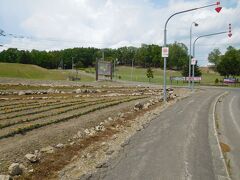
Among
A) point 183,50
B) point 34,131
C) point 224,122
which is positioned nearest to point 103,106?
point 224,122

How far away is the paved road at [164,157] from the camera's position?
8.21 m

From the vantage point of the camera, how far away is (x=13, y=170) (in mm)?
7949

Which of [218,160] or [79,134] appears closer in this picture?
[218,160]

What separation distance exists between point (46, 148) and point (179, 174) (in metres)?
4.35

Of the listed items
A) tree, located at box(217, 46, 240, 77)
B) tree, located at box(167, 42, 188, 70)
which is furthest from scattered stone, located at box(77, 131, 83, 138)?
tree, located at box(167, 42, 188, 70)

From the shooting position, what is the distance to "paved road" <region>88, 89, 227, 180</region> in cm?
821

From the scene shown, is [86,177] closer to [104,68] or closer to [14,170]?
[14,170]

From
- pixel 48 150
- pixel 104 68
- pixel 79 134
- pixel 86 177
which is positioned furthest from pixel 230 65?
pixel 86 177

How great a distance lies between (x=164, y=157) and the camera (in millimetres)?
9797

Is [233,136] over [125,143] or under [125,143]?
under

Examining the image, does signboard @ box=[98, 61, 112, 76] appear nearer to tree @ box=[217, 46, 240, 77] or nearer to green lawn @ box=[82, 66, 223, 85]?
green lawn @ box=[82, 66, 223, 85]

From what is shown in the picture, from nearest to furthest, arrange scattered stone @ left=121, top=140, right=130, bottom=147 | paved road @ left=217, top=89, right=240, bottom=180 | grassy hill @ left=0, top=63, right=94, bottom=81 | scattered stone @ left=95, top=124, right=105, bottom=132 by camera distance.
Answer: paved road @ left=217, top=89, right=240, bottom=180
scattered stone @ left=121, top=140, right=130, bottom=147
scattered stone @ left=95, top=124, right=105, bottom=132
grassy hill @ left=0, top=63, right=94, bottom=81

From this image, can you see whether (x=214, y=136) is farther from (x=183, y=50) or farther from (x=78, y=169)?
(x=183, y=50)

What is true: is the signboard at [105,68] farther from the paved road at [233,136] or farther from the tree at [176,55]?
the tree at [176,55]
